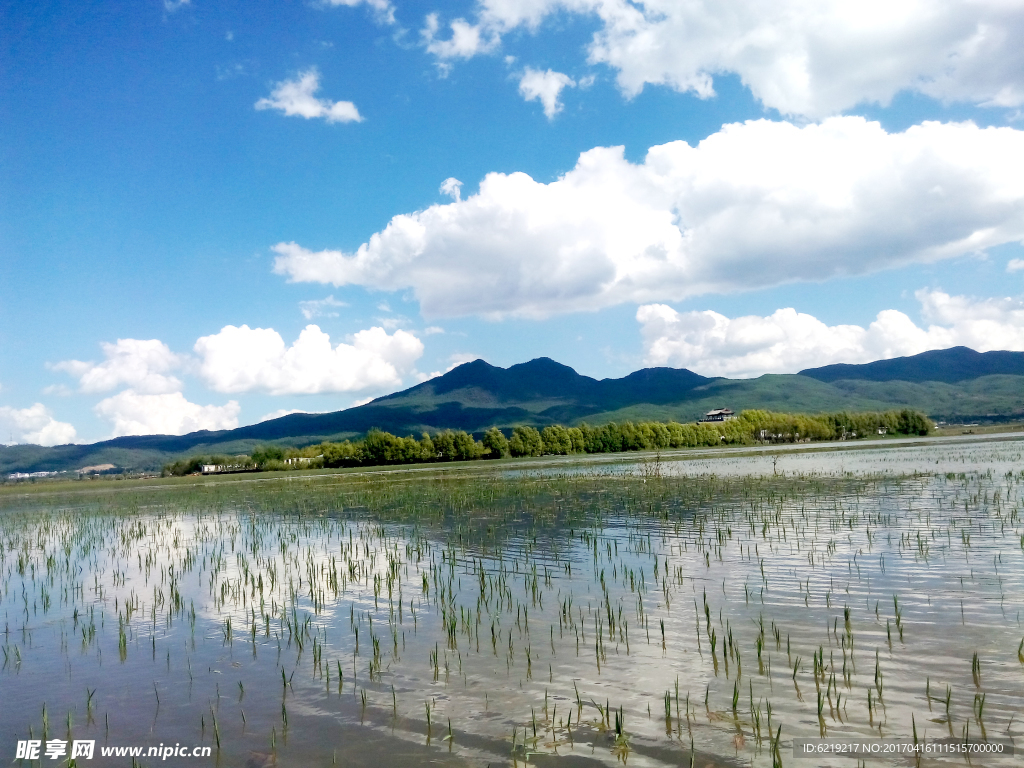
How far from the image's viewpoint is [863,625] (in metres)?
12.2

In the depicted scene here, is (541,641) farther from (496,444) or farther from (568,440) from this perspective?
(568,440)

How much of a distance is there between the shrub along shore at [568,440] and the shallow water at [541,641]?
417ft

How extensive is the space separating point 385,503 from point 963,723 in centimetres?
3969

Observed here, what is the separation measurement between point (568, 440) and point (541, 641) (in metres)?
151

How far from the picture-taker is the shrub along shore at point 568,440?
154 meters

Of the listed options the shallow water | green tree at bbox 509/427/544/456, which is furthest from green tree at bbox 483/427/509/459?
the shallow water

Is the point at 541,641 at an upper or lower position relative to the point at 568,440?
upper

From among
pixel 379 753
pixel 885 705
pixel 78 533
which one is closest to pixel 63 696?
pixel 379 753

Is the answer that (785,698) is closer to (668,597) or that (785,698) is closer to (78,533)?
(668,597)

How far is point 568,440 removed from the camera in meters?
163

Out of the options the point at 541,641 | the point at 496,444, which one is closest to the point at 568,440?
the point at 496,444

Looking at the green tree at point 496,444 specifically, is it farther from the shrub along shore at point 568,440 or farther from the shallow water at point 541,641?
the shallow water at point 541,641

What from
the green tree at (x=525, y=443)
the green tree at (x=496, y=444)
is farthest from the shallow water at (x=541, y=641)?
the green tree at (x=525, y=443)

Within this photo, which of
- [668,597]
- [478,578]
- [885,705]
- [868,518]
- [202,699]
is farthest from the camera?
[868,518]
